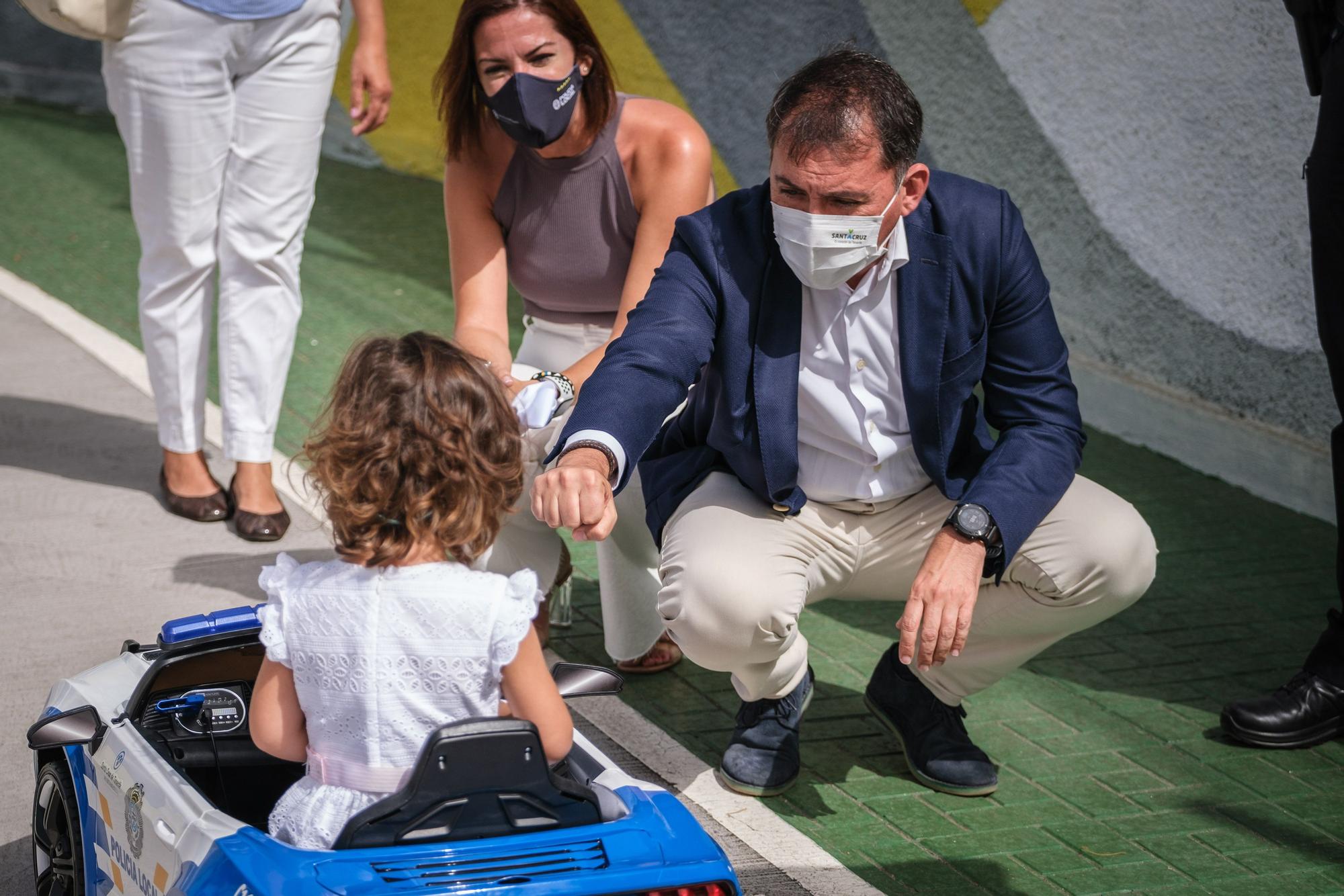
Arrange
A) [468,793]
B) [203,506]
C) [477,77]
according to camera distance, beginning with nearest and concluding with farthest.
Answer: [468,793] < [477,77] < [203,506]

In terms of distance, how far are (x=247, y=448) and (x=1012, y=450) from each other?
2.44m

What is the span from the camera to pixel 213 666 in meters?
2.71

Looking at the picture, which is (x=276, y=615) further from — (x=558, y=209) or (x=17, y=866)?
(x=558, y=209)

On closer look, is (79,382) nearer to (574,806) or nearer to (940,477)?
(940,477)

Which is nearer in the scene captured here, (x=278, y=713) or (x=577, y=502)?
(x=278, y=713)

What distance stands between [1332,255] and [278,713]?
9.23 ft

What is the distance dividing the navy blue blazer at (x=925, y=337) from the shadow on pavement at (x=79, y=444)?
2.43 meters

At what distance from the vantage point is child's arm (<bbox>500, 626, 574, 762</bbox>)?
2166 millimetres

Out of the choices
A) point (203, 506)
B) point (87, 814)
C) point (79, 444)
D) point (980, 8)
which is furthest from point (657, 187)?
point (980, 8)

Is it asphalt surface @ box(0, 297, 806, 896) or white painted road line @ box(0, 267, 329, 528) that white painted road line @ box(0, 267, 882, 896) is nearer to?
asphalt surface @ box(0, 297, 806, 896)

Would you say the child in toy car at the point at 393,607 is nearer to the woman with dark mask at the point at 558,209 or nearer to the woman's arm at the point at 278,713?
the woman's arm at the point at 278,713

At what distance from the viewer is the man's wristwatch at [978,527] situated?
9.73ft

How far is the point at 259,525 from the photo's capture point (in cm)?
451

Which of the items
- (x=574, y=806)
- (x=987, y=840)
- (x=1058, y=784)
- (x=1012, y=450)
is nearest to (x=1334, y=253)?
(x=1012, y=450)
